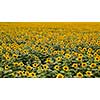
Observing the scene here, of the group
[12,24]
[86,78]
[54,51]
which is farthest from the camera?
[12,24]

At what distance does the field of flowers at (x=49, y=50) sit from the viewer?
3.06 m

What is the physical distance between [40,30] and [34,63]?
0.45 metres

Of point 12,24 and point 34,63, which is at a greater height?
point 12,24

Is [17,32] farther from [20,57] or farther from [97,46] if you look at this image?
[97,46]

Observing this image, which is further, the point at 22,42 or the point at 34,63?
the point at 22,42

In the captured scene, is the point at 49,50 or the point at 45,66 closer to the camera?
the point at 45,66

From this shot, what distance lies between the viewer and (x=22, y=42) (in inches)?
133

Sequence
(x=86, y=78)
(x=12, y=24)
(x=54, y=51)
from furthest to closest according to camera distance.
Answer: (x=12, y=24) < (x=54, y=51) < (x=86, y=78)

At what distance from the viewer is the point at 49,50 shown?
327 centimetres

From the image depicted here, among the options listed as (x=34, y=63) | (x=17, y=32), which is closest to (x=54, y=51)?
(x=34, y=63)

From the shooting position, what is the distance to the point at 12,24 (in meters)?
3.49

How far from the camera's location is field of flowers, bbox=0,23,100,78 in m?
3.06
